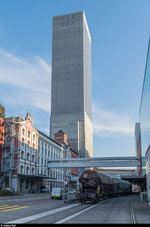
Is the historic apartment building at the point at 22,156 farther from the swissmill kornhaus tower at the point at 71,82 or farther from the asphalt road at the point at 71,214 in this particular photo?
the swissmill kornhaus tower at the point at 71,82

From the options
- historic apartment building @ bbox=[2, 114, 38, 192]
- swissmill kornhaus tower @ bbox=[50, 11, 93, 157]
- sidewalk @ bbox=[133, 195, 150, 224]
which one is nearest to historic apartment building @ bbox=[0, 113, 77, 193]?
historic apartment building @ bbox=[2, 114, 38, 192]

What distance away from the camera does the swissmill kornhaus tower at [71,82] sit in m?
157

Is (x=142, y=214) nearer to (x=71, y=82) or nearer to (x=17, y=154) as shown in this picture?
(x=17, y=154)

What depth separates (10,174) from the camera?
57.5 metres

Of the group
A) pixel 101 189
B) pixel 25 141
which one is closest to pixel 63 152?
pixel 25 141

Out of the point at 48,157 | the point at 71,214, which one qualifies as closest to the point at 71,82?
the point at 48,157

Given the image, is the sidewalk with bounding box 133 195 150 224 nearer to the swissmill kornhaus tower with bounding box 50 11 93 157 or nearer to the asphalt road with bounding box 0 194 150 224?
the asphalt road with bounding box 0 194 150 224

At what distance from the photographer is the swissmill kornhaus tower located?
15707 centimetres

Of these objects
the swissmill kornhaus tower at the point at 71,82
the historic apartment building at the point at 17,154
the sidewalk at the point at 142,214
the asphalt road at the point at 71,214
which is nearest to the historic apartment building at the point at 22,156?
the historic apartment building at the point at 17,154

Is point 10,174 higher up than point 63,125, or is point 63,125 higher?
point 63,125

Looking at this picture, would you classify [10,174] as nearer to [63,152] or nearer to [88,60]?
[63,152]

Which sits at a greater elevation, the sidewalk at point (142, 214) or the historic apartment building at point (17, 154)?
the historic apartment building at point (17, 154)

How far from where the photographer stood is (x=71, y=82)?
559 ft

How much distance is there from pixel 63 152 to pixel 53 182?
18.6m
